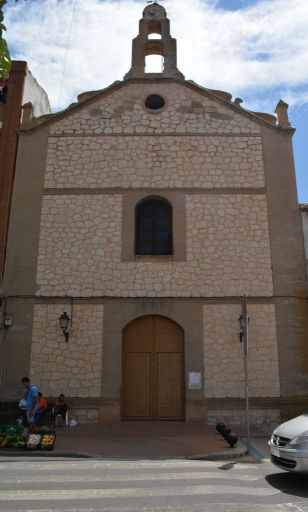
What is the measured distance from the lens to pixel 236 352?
510 inches

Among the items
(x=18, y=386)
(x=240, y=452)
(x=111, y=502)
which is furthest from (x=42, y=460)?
(x=18, y=386)

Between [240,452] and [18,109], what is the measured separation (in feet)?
46.2

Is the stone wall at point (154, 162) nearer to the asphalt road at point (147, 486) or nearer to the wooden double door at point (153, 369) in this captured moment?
the wooden double door at point (153, 369)

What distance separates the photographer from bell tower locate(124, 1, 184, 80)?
1596 centimetres

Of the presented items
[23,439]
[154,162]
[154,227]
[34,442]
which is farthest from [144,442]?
[154,162]

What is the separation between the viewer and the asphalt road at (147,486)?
559 cm

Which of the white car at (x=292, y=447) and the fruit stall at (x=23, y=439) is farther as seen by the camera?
the fruit stall at (x=23, y=439)

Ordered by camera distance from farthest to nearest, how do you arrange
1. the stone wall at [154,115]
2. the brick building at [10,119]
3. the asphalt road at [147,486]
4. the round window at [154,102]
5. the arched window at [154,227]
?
1. the round window at [154,102]
2. the brick building at [10,119]
3. the stone wall at [154,115]
4. the arched window at [154,227]
5. the asphalt road at [147,486]

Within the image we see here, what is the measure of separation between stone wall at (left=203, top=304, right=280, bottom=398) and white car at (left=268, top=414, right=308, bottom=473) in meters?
5.39

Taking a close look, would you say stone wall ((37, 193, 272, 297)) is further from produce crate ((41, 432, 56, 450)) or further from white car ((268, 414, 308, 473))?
white car ((268, 414, 308, 473))

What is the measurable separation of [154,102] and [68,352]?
28.6 feet

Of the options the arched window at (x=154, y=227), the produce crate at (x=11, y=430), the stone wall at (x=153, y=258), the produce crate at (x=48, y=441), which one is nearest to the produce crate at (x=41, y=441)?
the produce crate at (x=48, y=441)

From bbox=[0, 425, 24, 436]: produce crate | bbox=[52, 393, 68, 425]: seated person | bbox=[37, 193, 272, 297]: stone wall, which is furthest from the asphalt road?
bbox=[37, 193, 272, 297]: stone wall

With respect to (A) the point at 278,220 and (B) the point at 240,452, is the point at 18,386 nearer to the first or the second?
(B) the point at 240,452
